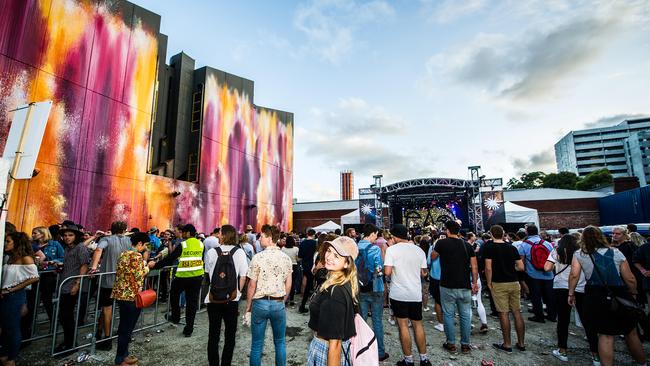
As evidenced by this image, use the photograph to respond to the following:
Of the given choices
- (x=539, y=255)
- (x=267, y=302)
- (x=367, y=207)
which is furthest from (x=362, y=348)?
(x=367, y=207)

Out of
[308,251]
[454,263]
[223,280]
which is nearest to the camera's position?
[223,280]

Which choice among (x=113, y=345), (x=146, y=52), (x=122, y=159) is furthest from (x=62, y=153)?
(x=113, y=345)

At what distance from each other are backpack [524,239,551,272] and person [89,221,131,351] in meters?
8.30

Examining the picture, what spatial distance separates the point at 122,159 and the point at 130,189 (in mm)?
1432

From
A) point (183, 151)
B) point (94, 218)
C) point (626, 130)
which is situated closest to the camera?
point (94, 218)

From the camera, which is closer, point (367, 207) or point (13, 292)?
point (13, 292)

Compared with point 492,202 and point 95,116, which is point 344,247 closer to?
point 95,116

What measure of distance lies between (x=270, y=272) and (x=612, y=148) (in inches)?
4747

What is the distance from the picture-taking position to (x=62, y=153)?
11.1 metres

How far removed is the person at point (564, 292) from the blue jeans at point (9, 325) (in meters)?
7.48

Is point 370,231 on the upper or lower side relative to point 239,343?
upper

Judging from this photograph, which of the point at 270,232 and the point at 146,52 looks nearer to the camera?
the point at 270,232

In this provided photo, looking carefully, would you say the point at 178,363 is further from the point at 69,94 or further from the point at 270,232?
the point at 69,94

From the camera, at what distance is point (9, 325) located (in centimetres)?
355
